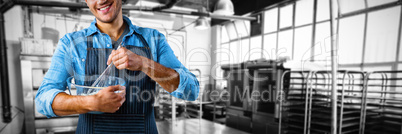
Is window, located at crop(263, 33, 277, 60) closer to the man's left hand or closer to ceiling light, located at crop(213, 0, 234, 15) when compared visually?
ceiling light, located at crop(213, 0, 234, 15)

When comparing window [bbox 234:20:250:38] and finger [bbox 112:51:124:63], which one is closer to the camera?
finger [bbox 112:51:124:63]

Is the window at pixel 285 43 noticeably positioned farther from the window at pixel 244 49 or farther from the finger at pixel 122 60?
the finger at pixel 122 60

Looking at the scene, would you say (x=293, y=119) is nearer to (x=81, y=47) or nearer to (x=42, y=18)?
(x=81, y=47)

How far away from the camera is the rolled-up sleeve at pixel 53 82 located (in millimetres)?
677

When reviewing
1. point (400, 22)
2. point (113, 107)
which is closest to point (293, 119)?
point (400, 22)

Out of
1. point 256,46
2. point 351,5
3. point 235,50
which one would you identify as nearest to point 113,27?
point 351,5

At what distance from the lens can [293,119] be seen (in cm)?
353

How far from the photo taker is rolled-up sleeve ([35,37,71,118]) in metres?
0.68

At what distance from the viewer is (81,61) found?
86 cm

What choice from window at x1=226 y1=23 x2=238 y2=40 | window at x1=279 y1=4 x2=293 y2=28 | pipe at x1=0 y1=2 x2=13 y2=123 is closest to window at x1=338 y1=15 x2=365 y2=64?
window at x1=279 y1=4 x2=293 y2=28

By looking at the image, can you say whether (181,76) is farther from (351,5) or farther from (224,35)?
(224,35)

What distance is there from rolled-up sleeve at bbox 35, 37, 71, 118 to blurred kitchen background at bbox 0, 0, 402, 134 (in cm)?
249

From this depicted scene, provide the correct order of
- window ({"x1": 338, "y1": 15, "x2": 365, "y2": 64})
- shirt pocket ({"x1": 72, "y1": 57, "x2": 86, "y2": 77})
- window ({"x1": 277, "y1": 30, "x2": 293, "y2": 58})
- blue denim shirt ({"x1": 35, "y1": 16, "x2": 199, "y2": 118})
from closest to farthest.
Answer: blue denim shirt ({"x1": 35, "y1": 16, "x2": 199, "y2": 118})
shirt pocket ({"x1": 72, "y1": 57, "x2": 86, "y2": 77})
window ({"x1": 338, "y1": 15, "x2": 365, "y2": 64})
window ({"x1": 277, "y1": 30, "x2": 293, "y2": 58})

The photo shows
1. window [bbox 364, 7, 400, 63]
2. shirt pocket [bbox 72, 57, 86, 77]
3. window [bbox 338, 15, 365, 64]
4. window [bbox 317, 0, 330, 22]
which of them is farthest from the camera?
window [bbox 317, 0, 330, 22]
